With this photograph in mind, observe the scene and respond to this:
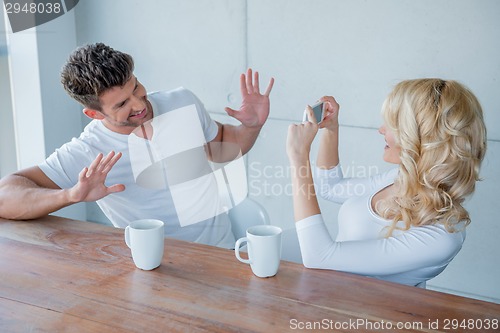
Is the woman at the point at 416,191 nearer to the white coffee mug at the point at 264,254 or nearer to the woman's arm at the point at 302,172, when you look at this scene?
the woman's arm at the point at 302,172

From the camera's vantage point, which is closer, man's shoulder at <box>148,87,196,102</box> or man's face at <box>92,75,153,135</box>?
man's face at <box>92,75,153,135</box>

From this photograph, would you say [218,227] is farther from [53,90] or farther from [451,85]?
[53,90]

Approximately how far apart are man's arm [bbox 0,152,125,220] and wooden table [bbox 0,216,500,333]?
0.22 meters

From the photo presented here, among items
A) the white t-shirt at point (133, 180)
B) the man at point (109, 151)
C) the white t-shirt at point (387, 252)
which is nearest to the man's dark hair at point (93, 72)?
the man at point (109, 151)

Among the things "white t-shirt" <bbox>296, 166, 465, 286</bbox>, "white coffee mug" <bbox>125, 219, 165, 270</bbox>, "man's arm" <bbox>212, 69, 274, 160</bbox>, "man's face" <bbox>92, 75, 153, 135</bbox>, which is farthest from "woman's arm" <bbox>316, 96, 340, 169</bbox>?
"white coffee mug" <bbox>125, 219, 165, 270</bbox>

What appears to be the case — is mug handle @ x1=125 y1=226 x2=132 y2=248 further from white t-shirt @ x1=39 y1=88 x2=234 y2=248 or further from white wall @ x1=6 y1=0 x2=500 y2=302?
white wall @ x1=6 y1=0 x2=500 y2=302

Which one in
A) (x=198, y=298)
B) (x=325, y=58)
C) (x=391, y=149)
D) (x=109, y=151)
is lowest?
(x=198, y=298)

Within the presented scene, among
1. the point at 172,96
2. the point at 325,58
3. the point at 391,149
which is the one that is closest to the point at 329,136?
the point at 391,149

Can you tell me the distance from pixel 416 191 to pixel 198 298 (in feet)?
2.21

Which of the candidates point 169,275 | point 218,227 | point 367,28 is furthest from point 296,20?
point 169,275

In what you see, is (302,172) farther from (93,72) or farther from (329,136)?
(93,72)

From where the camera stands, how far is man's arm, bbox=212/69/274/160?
2357 mm

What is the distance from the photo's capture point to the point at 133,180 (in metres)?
2.32

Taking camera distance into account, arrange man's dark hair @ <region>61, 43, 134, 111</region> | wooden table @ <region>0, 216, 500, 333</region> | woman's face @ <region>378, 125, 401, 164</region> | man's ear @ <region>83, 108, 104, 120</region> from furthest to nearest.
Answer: man's ear @ <region>83, 108, 104, 120</region>, man's dark hair @ <region>61, 43, 134, 111</region>, woman's face @ <region>378, 125, 401, 164</region>, wooden table @ <region>0, 216, 500, 333</region>
